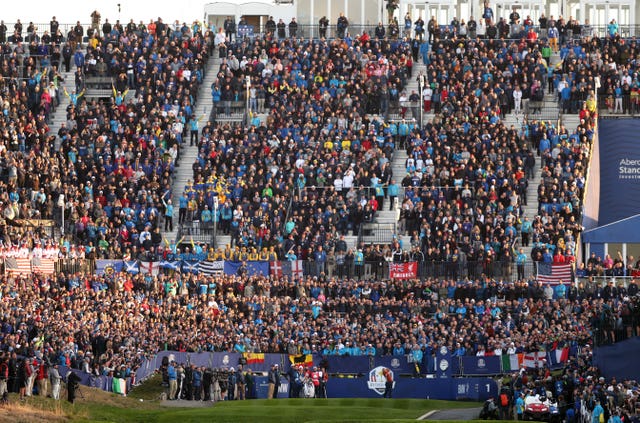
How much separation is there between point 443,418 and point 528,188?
80.1 feet

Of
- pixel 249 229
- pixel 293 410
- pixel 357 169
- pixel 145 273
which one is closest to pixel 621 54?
pixel 357 169

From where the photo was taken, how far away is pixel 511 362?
192ft

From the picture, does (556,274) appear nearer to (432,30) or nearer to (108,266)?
(108,266)

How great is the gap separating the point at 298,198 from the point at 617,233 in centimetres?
1423

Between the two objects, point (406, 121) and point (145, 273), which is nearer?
point (145, 273)

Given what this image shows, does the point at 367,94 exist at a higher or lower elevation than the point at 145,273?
higher

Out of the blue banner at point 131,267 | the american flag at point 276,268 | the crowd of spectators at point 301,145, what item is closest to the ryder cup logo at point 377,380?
the american flag at point 276,268

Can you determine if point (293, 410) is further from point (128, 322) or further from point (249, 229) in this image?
point (249, 229)

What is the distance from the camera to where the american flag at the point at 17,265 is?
63.2 meters

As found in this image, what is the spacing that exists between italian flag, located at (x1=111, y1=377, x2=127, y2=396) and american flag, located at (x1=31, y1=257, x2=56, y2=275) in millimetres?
9097

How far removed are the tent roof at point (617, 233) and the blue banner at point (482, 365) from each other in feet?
47.0

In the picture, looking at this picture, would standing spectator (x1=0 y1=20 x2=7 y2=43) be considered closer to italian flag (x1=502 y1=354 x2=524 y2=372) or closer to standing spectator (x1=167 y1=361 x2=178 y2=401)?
standing spectator (x1=167 y1=361 x2=178 y2=401)

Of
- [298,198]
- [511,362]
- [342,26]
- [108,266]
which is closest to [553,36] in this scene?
[342,26]

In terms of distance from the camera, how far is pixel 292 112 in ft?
260
